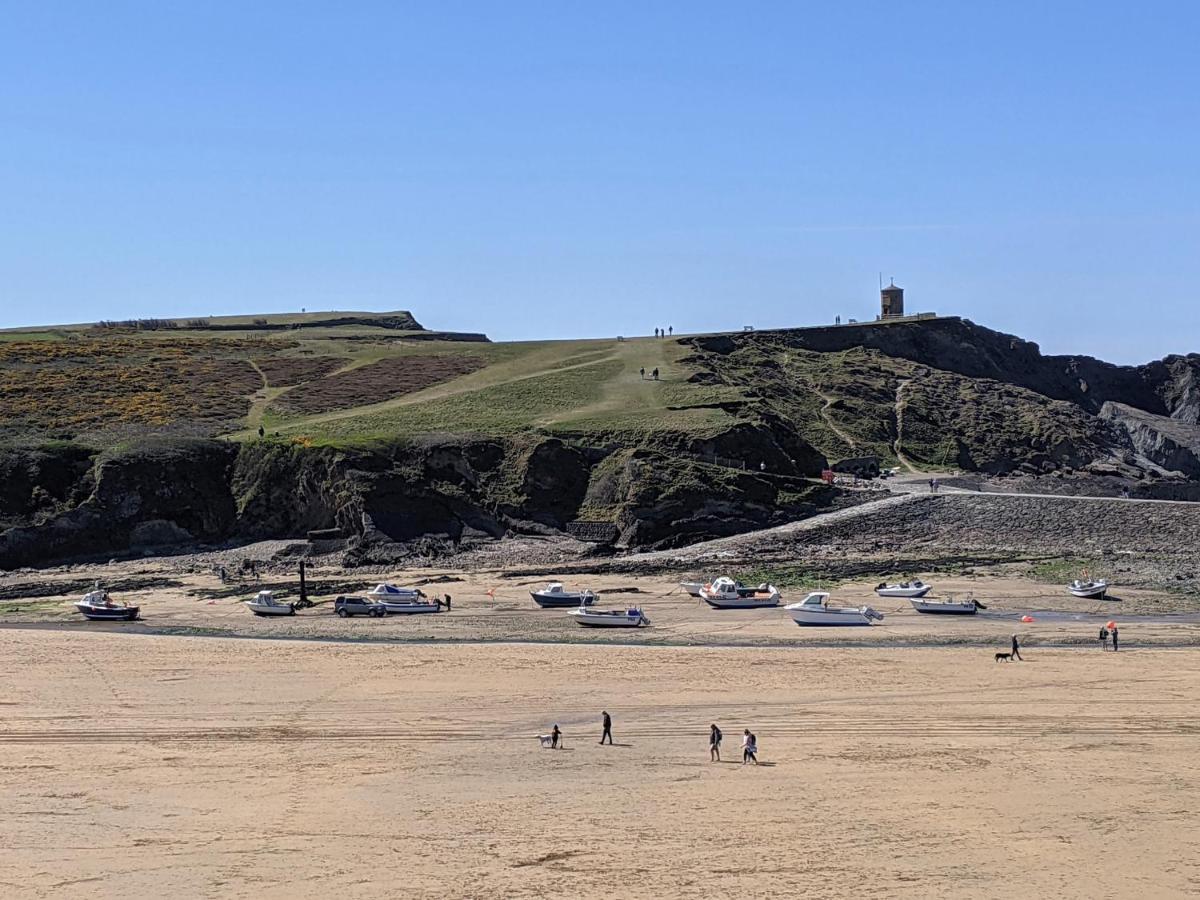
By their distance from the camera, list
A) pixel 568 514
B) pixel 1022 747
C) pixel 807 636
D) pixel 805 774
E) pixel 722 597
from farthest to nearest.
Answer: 1. pixel 568 514
2. pixel 722 597
3. pixel 807 636
4. pixel 1022 747
5. pixel 805 774

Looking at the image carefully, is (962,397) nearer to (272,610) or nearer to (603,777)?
(272,610)

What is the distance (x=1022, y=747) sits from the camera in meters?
29.6

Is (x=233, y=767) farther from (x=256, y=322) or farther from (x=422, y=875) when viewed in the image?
(x=256, y=322)

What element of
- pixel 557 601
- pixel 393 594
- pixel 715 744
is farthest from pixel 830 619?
pixel 715 744

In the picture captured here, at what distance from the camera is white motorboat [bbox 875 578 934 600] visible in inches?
1982

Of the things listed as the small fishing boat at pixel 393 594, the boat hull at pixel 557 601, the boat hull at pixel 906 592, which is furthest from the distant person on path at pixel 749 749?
the small fishing boat at pixel 393 594

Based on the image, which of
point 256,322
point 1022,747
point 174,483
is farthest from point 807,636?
point 256,322

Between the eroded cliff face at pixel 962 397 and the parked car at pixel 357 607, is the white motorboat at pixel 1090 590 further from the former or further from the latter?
the eroded cliff face at pixel 962 397

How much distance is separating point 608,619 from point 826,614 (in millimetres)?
7489

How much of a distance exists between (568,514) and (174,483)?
20364 millimetres

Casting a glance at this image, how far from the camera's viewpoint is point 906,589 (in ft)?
166

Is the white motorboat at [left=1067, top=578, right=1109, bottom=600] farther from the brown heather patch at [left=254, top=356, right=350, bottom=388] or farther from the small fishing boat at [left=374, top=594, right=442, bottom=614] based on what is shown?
the brown heather patch at [left=254, top=356, right=350, bottom=388]

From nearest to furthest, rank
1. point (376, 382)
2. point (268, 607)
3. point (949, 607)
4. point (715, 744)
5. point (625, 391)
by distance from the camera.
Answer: point (715, 744)
point (949, 607)
point (268, 607)
point (625, 391)
point (376, 382)

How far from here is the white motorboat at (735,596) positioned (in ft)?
165
